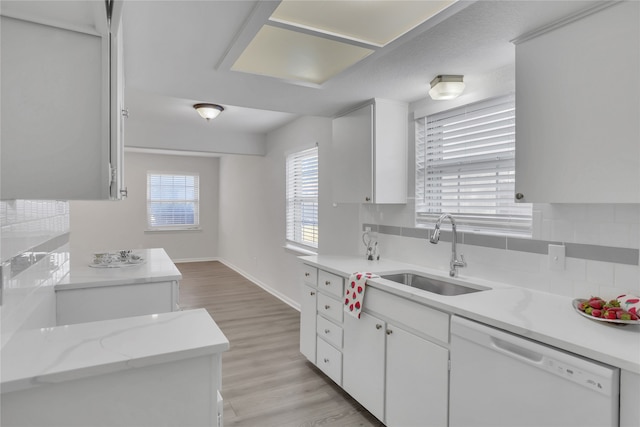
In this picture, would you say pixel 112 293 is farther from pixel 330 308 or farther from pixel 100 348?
pixel 330 308

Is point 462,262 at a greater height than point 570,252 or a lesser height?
lesser

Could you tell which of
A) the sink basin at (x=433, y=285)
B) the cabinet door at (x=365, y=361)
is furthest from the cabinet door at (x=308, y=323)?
the sink basin at (x=433, y=285)

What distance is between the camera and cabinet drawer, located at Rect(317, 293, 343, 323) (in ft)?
8.64

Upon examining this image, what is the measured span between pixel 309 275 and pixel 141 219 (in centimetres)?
594

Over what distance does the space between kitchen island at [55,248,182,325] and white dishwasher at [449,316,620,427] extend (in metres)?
1.70

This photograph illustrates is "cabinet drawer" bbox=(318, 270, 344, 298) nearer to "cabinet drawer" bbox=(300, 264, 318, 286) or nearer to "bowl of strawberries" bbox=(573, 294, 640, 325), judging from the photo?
"cabinet drawer" bbox=(300, 264, 318, 286)

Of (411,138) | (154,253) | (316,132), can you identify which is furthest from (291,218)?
(411,138)

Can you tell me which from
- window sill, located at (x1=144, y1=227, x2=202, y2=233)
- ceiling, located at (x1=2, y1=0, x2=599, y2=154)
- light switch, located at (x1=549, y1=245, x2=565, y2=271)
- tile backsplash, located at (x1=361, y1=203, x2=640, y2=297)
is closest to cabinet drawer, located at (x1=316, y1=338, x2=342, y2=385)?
tile backsplash, located at (x1=361, y1=203, x2=640, y2=297)

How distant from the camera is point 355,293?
2.38m

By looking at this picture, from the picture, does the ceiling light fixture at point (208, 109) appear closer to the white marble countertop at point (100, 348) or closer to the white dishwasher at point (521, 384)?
the white marble countertop at point (100, 348)

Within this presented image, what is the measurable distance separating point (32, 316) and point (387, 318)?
5.54ft

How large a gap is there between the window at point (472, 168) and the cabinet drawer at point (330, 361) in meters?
1.17

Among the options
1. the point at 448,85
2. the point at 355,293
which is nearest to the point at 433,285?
the point at 355,293

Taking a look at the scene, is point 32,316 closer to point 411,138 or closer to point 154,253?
point 154,253
